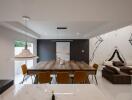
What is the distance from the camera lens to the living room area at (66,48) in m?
2.46

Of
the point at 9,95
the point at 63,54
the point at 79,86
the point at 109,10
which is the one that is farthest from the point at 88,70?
the point at 63,54

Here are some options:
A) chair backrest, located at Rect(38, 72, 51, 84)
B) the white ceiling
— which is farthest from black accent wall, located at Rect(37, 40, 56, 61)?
the white ceiling

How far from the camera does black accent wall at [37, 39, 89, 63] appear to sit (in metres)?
11.0

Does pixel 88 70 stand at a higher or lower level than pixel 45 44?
lower

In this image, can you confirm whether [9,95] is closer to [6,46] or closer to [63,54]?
[6,46]

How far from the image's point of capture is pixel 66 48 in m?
10.9

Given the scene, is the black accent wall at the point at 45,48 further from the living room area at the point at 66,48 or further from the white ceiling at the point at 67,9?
the white ceiling at the point at 67,9

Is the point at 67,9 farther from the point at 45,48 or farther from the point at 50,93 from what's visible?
the point at 45,48

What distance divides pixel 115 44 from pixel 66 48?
354 cm

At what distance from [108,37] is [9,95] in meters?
9.36

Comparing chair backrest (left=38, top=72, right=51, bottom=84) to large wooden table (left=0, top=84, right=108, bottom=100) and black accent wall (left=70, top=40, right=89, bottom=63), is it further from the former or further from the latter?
black accent wall (left=70, top=40, right=89, bottom=63)

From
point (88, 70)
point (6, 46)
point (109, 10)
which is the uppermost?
point (109, 10)

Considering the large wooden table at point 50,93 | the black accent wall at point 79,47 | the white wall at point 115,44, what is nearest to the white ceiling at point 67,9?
the large wooden table at point 50,93

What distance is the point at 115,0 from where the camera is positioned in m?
2.48
